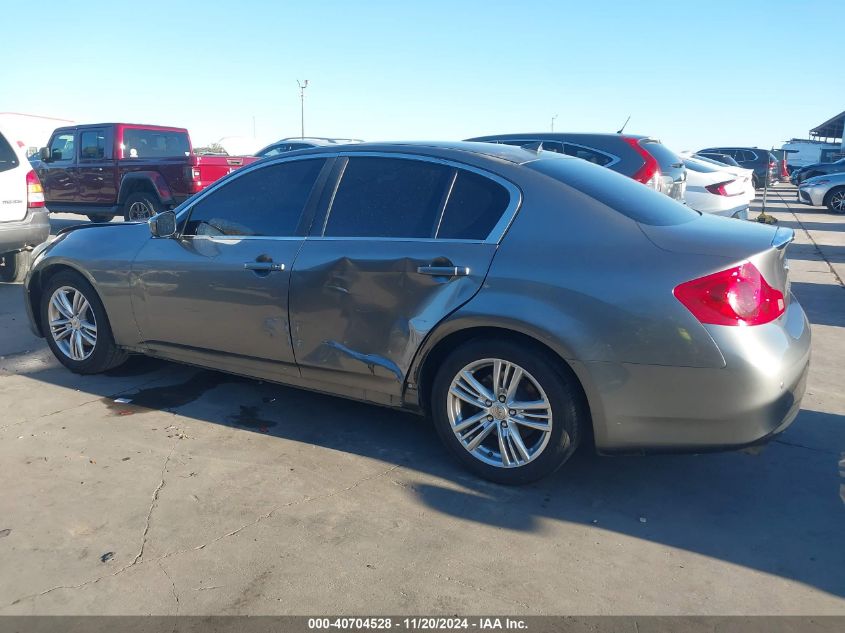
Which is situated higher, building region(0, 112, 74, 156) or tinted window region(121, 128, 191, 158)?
building region(0, 112, 74, 156)

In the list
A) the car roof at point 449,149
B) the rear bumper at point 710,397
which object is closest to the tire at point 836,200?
the car roof at point 449,149

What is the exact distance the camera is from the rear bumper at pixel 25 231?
7.82 metres

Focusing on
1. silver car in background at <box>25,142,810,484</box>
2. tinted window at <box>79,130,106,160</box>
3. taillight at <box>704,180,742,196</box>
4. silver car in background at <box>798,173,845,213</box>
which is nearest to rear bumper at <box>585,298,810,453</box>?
silver car in background at <box>25,142,810,484</box>

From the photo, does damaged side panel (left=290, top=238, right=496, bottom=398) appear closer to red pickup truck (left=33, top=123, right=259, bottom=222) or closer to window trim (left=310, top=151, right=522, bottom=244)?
window trim (left=310, top=151, right=522, bottom=244)

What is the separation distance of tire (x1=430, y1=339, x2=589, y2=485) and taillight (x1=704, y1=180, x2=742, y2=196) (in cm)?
904

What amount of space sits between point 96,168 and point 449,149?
10977 millimetres

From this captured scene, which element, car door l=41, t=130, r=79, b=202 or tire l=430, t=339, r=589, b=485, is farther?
car door l=41, t=130, r=79, b=202

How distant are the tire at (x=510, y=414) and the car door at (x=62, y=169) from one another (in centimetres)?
1197

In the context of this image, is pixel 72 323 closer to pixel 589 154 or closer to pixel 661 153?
pixel 589 154

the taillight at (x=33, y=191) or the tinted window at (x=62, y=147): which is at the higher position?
the tinted window at (x=62, y=147)

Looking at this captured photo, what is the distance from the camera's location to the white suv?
307 inches

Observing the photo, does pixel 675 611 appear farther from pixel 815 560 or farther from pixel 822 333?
pixel 822 333

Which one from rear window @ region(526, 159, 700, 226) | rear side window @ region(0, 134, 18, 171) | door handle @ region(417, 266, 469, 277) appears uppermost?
rear side window @ region(0, 134, 18, 171)

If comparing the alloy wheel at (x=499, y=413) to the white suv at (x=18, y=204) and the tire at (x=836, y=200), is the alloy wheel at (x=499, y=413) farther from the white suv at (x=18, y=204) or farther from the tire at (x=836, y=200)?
the tire at (x=836, y=200)
